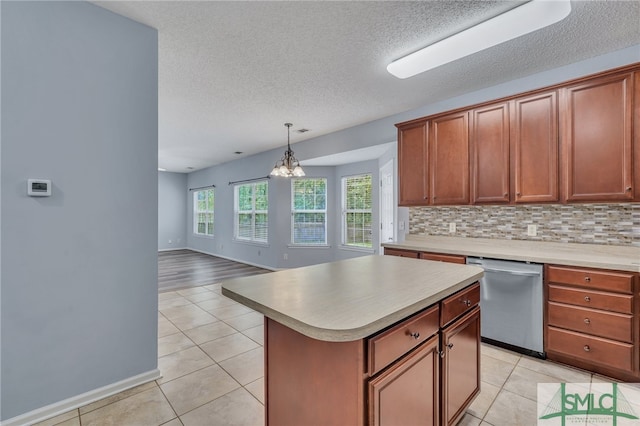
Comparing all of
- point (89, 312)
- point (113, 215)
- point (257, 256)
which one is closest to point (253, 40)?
point (113, 215)

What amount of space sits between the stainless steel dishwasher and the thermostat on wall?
3.29 m

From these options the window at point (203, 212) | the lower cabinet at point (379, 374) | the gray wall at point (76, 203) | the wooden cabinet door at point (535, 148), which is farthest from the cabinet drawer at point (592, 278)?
the window at point (203, 212)

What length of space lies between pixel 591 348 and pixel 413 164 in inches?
90.2

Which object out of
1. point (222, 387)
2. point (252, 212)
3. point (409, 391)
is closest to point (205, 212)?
point (252, 212)

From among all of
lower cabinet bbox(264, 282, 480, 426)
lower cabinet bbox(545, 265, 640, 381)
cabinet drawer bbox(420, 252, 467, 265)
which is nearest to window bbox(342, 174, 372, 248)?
cabinet drawer bbox(420, 252, 467, 265)

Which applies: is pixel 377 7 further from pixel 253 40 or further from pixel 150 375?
pixel 150 375

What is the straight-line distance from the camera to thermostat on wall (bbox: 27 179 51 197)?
67.7 inches

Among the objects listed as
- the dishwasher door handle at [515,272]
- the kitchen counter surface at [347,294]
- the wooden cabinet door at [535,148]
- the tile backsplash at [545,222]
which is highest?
the wooden cabinet door at [535,148]

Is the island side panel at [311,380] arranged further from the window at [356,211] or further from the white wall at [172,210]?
the white wall at [172,210]

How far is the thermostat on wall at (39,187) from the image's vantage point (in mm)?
1719

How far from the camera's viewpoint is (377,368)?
1053 millimetres

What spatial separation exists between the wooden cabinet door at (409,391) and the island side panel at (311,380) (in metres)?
0.07

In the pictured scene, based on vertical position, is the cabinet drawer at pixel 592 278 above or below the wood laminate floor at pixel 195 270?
above

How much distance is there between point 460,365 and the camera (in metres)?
1.57
